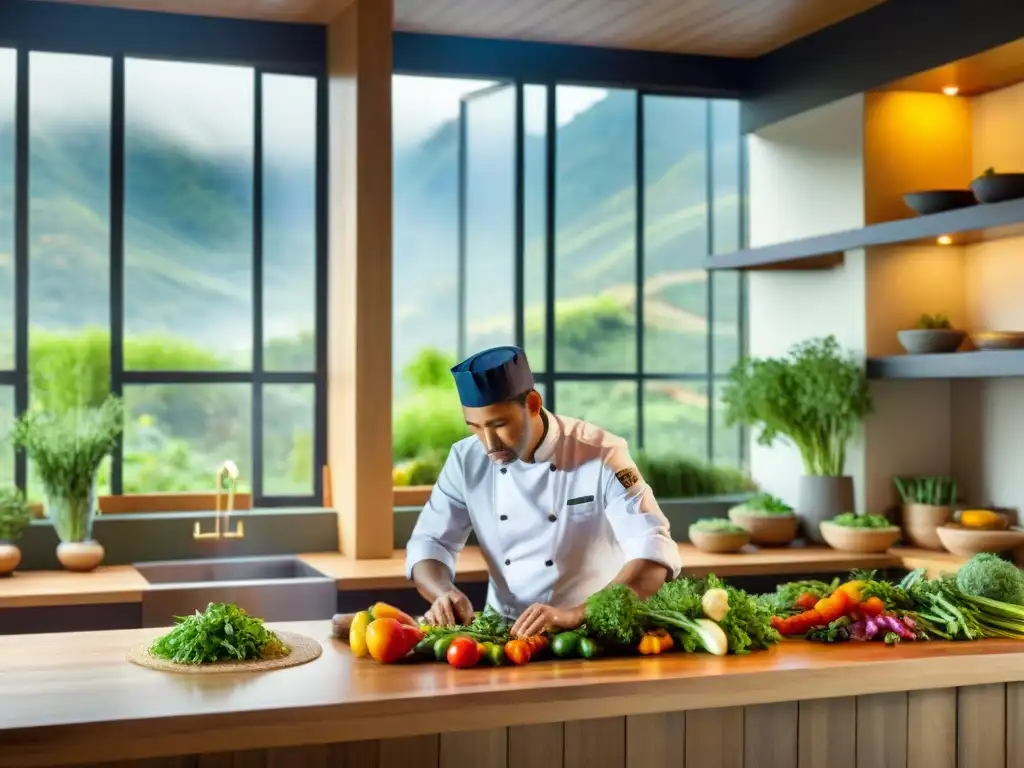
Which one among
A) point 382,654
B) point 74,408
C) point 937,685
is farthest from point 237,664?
point 74,408

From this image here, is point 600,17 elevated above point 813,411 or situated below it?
above

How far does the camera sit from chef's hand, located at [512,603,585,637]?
316 cm

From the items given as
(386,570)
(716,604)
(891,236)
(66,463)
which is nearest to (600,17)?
(891,236)

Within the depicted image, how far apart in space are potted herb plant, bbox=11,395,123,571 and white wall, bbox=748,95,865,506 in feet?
10.6

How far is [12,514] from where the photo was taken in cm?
512

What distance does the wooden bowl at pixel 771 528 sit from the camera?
592 cm

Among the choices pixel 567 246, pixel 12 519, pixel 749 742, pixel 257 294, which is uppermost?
pixel 567 246

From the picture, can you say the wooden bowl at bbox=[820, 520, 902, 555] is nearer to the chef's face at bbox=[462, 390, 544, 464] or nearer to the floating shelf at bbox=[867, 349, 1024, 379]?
the floating shelf at bbox=[867, 349, 1024, 379]

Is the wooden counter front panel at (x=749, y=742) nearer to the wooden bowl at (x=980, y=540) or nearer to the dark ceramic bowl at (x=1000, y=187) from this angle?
the wooden bowl at (x=980, y=540)

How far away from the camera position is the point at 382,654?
3.07 m

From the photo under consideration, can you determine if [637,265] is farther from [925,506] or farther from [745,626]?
[745,626]

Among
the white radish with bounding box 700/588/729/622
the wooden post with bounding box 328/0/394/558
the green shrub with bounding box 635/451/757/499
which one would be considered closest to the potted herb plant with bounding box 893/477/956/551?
the green shrub with bounding box 635/451/757/499

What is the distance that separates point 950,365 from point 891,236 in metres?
0.60

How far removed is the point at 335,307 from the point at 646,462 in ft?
5.50
